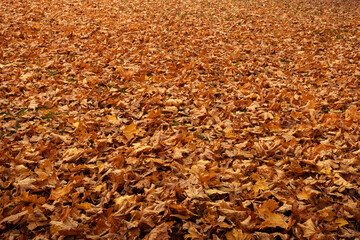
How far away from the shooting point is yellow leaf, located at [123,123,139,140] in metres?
2.96

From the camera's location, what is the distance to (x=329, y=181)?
233 centimetres

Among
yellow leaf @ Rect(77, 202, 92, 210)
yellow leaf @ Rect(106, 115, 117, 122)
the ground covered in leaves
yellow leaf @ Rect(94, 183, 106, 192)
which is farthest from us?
yellow leaf @ Rect(106, 115, 117, 122)

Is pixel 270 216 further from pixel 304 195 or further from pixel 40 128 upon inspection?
pixel 40 128

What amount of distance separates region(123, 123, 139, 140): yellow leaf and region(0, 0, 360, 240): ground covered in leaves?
1.9 inches

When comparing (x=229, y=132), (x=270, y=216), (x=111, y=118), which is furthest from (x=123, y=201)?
(x=229, y=132)

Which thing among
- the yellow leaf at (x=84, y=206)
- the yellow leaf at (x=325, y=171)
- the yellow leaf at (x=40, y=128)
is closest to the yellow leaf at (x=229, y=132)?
the yellow leaf at (x=325, y=171)

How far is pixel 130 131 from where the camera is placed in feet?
10.00

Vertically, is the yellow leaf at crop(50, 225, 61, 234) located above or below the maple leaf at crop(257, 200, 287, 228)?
above

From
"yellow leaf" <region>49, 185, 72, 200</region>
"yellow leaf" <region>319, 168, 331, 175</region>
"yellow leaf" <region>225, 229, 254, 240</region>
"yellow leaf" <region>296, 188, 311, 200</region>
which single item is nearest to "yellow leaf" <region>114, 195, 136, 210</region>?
"yellow leaf" <region>49, 185, 72, 200</region>

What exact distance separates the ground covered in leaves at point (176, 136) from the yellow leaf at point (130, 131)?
0.16ft

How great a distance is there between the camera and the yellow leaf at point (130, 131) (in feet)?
9.72

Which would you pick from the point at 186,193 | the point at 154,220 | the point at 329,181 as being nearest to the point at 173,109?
the point at 186,193

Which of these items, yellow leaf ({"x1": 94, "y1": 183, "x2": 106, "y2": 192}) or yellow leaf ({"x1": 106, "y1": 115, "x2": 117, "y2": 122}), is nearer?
yellow leaf ({"x1": 94, "y1": 183, "x2": 106, "y2": 192})

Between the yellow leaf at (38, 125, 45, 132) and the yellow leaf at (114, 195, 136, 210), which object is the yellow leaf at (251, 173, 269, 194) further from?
the yellow leaf at (38, 125, 45, 132)
